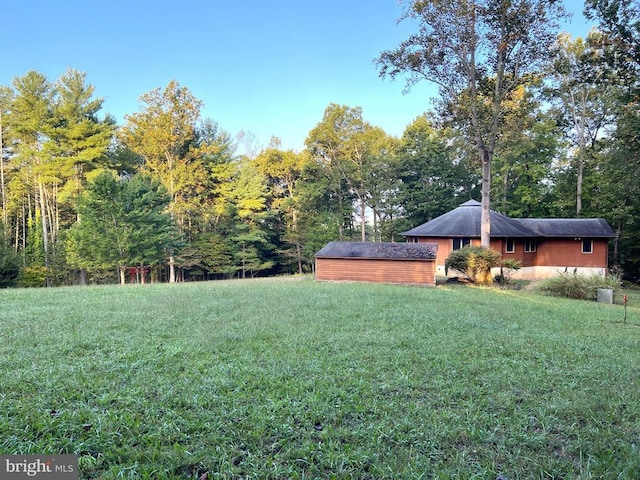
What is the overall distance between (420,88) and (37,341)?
17194 mm

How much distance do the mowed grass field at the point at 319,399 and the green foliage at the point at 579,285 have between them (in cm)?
691

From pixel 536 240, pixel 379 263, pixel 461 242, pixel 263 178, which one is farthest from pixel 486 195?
pixel 263 178

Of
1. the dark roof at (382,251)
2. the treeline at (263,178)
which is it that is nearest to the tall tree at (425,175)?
the treeline at (263,178)

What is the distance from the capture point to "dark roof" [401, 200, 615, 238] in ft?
62.7

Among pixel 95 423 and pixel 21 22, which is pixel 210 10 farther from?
→ pixel 95 423

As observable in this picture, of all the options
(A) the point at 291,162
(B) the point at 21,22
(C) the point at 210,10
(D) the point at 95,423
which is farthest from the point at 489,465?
(A) the point at 291,162

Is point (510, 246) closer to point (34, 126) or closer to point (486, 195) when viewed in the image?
point (486, 195)

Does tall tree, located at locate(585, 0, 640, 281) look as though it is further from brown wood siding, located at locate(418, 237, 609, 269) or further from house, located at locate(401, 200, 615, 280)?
brown wood siding, located at locate(418, 237, 609, 269)

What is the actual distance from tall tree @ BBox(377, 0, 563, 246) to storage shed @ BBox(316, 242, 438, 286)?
3490 mm

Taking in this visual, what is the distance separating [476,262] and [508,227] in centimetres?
593

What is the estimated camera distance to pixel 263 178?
28094 millimetres

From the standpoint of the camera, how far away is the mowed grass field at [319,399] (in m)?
2.22

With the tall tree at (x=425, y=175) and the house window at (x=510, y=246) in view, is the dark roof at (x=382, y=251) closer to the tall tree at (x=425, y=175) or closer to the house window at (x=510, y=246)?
the house window at (x=510, y=246)

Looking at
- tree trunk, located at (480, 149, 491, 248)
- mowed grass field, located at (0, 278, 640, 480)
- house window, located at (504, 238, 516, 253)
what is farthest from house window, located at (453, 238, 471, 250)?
mowed grass field, located at (0, 278, 640, 480)
